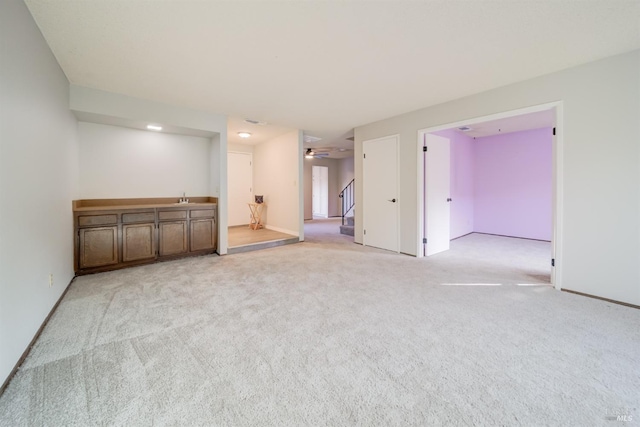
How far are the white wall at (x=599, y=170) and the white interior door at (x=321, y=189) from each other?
7.82 meters

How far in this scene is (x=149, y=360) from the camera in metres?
1.67

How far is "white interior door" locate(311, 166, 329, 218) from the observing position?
10641mm

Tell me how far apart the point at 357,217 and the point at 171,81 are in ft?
12.8

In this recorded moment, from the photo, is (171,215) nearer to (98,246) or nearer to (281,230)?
(98,246)

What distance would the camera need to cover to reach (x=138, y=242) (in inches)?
146

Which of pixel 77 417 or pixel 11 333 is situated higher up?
pixel 11 333

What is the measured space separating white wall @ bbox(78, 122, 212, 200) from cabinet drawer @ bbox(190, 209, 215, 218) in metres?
0.64

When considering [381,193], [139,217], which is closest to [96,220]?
[139,217]

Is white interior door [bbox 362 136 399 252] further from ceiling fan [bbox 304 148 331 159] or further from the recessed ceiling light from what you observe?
ceiling fan [bbox 304 148 331 159]

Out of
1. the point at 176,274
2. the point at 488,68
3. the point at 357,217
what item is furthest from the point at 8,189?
the point at 357,217

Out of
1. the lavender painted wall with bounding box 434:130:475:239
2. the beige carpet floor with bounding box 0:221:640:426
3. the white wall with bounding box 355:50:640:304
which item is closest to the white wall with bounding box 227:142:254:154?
the beige carpet floor with bounding box 0:221:640:426

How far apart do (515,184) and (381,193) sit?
3.74 meters

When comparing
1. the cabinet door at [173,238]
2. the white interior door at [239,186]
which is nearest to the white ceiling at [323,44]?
the cabinet door at [173,238]

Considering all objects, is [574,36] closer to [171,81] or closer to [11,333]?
[171,81]
